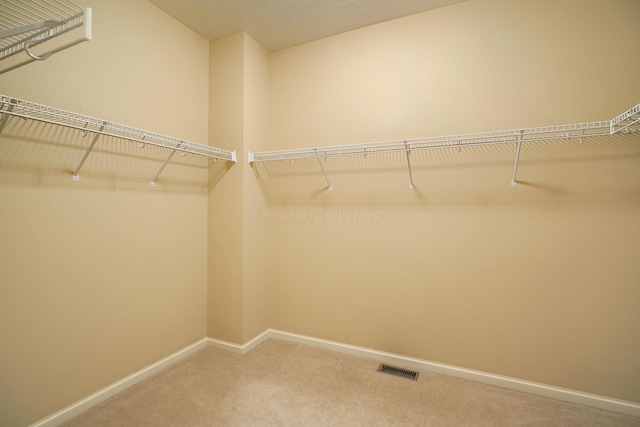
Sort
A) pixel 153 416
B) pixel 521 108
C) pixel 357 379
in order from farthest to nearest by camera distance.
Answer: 1. pixel 357 379
2. pixel 521 108
3. pixel 153 416

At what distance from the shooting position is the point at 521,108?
2.06m

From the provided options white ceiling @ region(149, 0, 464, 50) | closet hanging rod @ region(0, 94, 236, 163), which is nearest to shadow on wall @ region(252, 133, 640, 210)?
closet hanging rod @ region(0, 94, 236, 163)

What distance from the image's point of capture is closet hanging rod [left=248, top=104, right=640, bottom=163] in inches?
69.2

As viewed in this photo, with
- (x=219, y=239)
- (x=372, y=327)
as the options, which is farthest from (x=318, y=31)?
(x=372, y=327)

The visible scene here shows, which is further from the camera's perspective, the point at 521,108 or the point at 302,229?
the point at 302,229

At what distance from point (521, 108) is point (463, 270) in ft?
3.76

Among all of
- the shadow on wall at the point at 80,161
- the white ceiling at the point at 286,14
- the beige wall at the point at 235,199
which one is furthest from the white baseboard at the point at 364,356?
the white ceiling at the point at 286,14

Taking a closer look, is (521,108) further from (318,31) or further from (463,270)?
(318,31)

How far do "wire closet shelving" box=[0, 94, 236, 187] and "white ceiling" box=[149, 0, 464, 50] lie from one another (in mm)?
984

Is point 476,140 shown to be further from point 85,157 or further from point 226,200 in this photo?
point 85,157

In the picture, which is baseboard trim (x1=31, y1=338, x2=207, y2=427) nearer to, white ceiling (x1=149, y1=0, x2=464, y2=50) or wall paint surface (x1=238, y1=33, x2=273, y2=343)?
wall paint surface (x1=238, y1=33, x2=273, y2=343)

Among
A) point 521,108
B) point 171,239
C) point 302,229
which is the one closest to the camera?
point 521,108

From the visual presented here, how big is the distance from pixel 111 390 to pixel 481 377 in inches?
96.0

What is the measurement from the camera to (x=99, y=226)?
6.35ft
